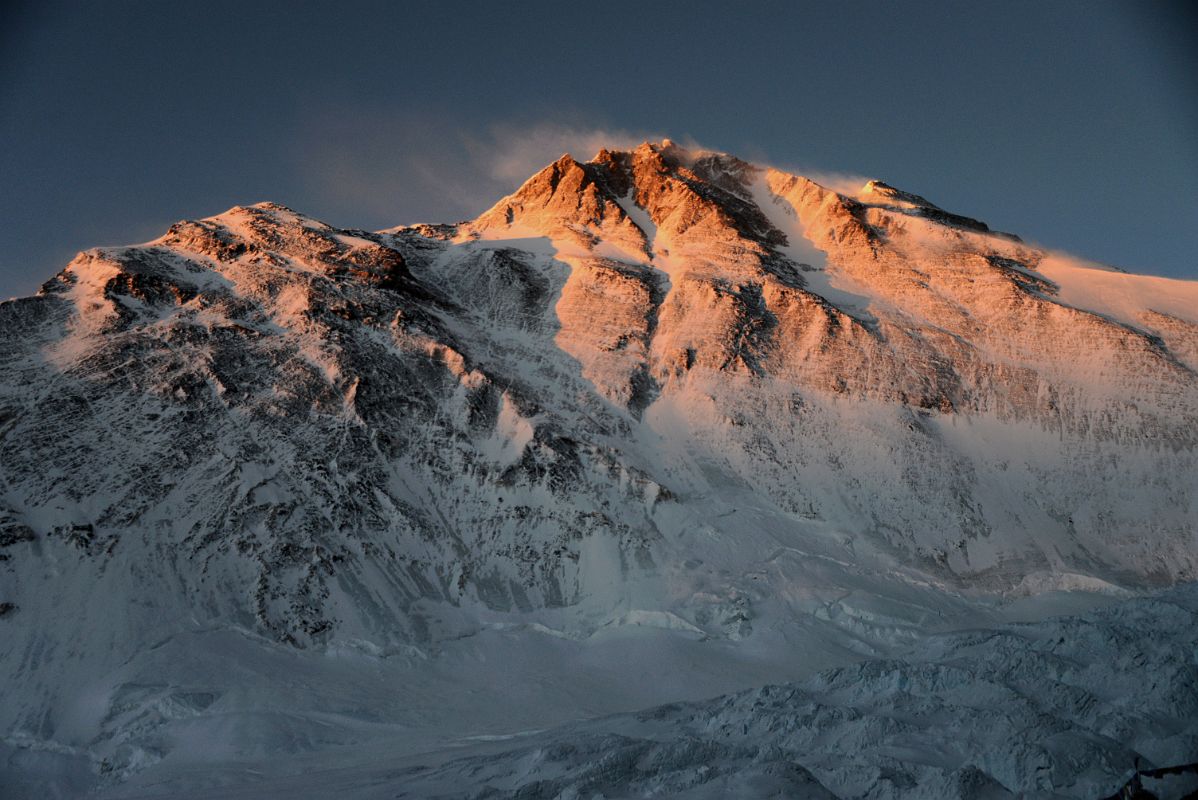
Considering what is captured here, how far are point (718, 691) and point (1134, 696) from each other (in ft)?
91.7

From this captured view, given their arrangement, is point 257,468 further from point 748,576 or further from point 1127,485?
point 1127,485

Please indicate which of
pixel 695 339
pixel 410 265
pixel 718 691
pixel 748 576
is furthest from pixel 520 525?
pixel 410 265

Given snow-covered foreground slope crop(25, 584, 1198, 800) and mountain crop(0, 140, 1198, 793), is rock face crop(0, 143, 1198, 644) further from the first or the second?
snow-covered foreground slope crop(25, 584, 1198, 800)

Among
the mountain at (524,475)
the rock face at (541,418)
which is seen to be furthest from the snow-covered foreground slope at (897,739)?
the rock face at (541,418)

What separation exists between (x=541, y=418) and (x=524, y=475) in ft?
27.2

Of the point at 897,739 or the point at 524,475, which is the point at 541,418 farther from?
the point at 897,739

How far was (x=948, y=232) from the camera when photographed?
12925 cm

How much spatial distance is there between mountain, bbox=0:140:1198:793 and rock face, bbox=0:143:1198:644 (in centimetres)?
36

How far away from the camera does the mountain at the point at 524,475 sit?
167 ft

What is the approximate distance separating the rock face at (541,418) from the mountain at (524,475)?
0.36m

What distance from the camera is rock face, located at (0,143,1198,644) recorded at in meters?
60.4

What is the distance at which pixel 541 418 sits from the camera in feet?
260

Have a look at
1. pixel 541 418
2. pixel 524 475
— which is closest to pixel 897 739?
pixel 524 475

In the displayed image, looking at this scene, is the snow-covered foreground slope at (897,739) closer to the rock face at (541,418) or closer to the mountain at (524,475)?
the mountain at (524,475)
